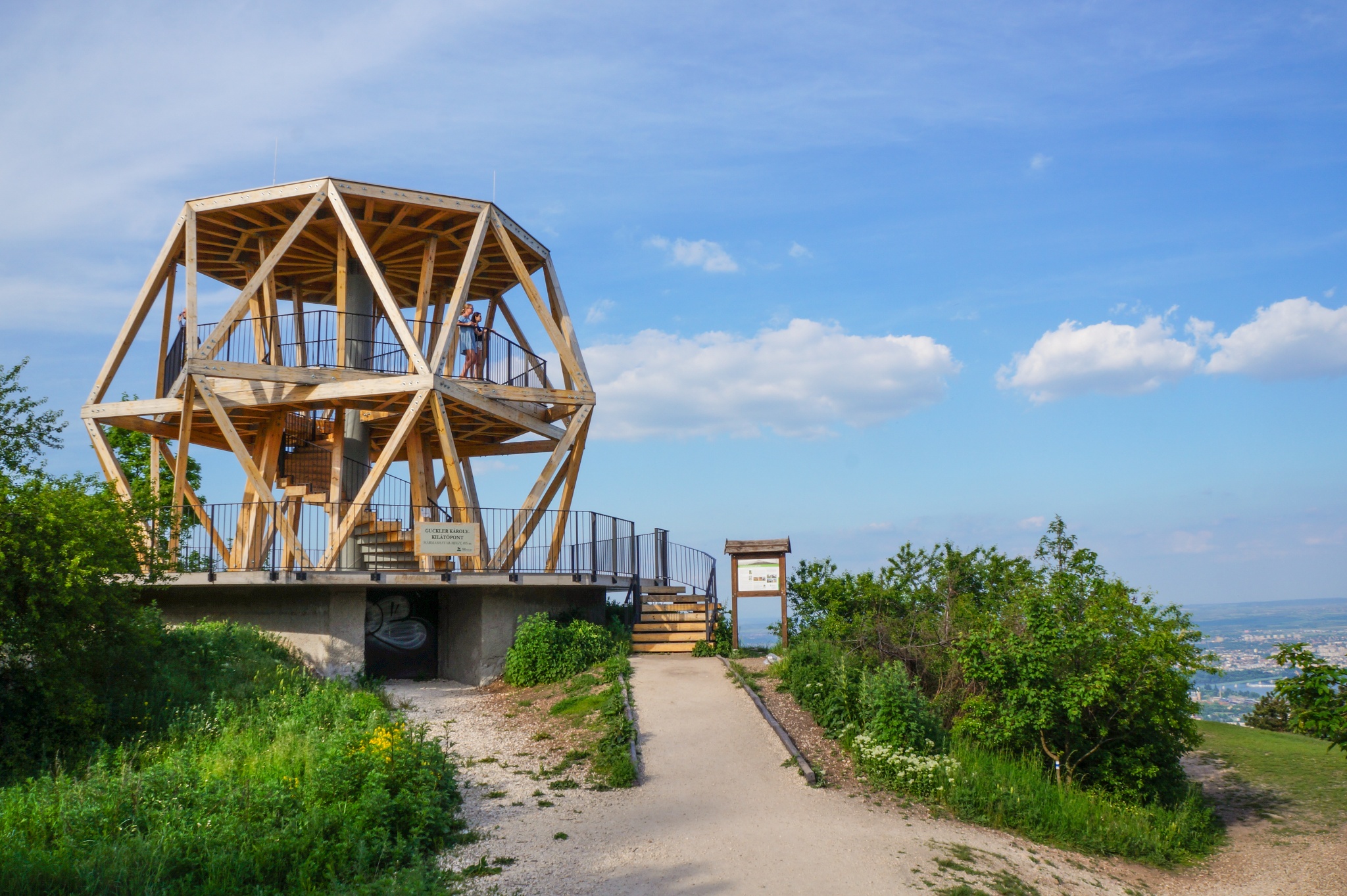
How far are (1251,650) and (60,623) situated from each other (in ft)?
239

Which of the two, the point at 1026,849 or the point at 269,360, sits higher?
the point at 269,360

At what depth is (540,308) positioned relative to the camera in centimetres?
2275

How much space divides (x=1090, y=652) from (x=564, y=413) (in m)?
13.7

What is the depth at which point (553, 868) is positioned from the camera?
9109 millimetres

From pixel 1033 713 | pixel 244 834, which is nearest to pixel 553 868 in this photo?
pixel 244 834

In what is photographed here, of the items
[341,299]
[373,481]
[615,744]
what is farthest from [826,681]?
[341,299]

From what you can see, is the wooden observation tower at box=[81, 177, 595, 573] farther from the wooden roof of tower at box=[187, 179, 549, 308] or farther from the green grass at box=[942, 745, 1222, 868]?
the green grass at box=[942, 745, 1222, 868]

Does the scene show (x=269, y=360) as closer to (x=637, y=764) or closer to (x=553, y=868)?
(x=637, y=764)

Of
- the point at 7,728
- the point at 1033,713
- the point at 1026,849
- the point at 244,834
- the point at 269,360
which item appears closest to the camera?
the point at 244,834

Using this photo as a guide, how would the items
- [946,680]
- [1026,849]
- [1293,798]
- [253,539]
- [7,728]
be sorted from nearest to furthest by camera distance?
[1026,849], [7,728], [1293,798], [946,680], [253,539]

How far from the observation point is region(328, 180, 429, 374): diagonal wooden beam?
64.5 ft

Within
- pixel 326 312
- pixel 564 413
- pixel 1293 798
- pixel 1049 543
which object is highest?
pixel 326 312

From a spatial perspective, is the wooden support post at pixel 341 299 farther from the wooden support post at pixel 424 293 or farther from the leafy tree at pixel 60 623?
the leafy tree at pixel 60 623

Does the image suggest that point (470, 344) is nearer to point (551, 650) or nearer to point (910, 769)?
point (551, 650)
